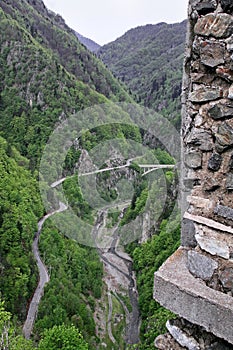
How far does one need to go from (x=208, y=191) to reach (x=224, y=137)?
0.49m

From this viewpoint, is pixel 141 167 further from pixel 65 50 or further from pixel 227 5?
pixel 227 5

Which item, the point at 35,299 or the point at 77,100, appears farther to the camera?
the point at 77,100

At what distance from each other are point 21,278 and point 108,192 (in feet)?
82.2

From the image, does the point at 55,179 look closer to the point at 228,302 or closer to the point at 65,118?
the point at 65,118

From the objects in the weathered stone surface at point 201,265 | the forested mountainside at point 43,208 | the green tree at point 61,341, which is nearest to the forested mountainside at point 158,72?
the forested mountainside at point 43,208

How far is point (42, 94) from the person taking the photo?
73625mm

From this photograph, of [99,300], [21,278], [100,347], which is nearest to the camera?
[100,347]

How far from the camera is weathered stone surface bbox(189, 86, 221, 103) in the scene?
3.41m

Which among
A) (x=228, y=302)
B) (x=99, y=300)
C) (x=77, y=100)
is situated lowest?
(x=99, y=300)

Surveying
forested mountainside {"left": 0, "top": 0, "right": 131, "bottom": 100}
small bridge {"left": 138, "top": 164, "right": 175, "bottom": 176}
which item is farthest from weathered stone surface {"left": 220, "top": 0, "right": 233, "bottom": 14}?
forested mountainside {"left": 0, "top": 0, "right": 131, "bottom": 100}

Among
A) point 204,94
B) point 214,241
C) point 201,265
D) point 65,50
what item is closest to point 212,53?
point 204,94

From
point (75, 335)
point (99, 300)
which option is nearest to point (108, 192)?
point (99, 300)

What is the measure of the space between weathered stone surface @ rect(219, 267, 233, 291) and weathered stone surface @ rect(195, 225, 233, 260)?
0.10 m

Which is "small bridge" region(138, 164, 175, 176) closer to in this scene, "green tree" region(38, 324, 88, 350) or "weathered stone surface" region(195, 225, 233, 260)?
"green tree" region(38, 324, 88, 350)
